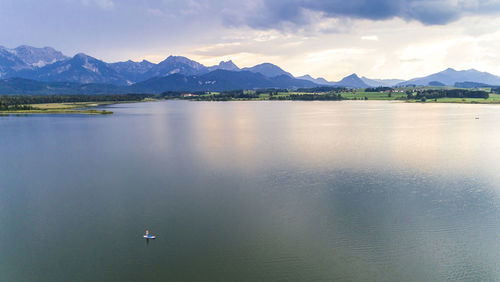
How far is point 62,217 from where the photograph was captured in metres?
27.1

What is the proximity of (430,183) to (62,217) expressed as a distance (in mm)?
40016

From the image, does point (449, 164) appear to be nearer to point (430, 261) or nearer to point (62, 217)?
point (430, 261)

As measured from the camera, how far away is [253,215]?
27141 millimetres

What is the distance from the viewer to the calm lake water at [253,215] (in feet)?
65.1

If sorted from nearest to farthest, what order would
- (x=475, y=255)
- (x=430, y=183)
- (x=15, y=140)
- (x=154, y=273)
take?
1. (x=154, y=273)
2. (x=475, y=255)
3. (x=430, y=183)
4. (x=15, y=140)

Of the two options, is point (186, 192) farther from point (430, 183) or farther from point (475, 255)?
point (430, 183)

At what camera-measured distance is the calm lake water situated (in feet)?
65.1

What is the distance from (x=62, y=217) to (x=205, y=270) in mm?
16323

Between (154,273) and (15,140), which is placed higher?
(15,140)

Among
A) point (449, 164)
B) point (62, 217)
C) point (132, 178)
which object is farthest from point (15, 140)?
Result: point (449, 164)

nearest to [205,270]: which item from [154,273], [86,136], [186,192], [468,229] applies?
[154,273]

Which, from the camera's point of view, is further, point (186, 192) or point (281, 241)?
point (186, 192)

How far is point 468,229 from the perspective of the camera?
79.9 feet

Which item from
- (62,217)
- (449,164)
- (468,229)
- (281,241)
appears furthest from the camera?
(449,164)
